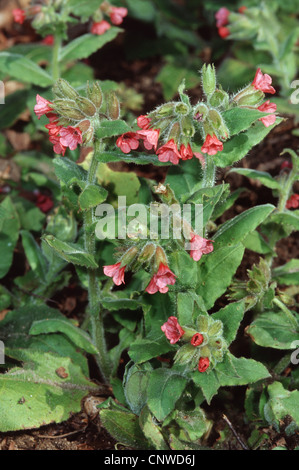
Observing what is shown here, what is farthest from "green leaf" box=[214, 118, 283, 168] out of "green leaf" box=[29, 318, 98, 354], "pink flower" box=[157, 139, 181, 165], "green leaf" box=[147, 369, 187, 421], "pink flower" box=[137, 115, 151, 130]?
"green leaf" box=[29, 318, 98, 354]

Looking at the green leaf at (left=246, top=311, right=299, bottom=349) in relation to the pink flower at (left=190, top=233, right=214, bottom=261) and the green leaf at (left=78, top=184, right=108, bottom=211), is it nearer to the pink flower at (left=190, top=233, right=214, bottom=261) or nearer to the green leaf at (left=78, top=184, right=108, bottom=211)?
the pink flower at (left=190, top=233, right=214, bottom=261)

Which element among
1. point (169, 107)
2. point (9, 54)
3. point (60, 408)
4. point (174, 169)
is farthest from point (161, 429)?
point (9, 54)

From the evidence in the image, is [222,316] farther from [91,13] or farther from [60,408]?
[91,13]

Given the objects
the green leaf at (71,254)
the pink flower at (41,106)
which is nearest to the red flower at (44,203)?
the green leaf at (71,254)

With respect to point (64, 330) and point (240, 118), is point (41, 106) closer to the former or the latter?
point (240, 118)

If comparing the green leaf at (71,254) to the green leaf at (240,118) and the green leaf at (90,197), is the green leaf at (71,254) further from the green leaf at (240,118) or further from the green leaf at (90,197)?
the green leaf at (240,118)

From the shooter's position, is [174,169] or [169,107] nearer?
[169,107]
